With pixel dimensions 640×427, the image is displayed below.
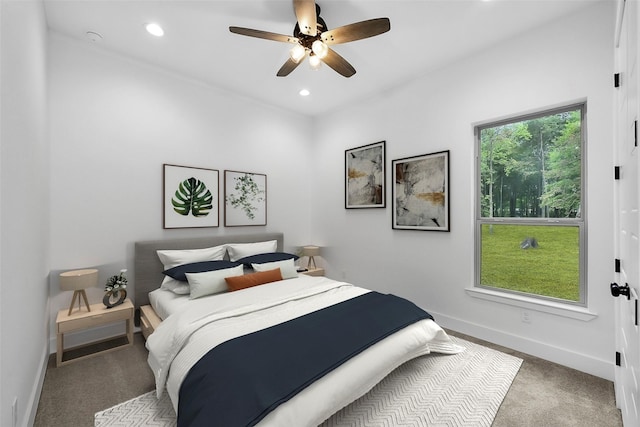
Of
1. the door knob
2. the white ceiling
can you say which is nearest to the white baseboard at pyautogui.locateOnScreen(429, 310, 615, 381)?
the door knob

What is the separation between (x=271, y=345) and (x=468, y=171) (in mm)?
2676

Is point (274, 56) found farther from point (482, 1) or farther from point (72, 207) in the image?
point (72, 207)

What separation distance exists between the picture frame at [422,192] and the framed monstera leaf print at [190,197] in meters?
2.39

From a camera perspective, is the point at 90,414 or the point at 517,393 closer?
the point at 90,414

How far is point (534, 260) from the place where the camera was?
2820 mm

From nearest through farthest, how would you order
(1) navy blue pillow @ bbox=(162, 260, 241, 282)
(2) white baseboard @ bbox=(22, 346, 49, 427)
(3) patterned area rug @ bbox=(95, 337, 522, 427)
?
(2) white baseboard @ bbox=(22, 346, 49, 427), (3) patterned area rug @ bbox=(95, 337, 522, 427), (1) navy blue pillow @ bbox=(162, 260, 241, 282)

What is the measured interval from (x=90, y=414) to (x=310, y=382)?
1574 mm

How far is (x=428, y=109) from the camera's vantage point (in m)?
3.44

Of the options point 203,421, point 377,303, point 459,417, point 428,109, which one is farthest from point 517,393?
point 428,109

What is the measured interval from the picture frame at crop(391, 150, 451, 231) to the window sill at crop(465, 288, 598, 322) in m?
0.77

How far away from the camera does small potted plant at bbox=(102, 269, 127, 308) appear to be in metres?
2.80

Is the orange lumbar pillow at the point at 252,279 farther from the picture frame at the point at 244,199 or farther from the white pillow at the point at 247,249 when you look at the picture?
the picture frame at the point at 244,199

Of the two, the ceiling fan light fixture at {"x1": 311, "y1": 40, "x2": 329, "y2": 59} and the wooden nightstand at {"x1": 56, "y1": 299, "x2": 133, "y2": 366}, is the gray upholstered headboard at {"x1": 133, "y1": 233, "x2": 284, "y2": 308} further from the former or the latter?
the ceiling fan light fixture at {"x1": 311, "y1": 40, "x2": 329, "y2": 59}

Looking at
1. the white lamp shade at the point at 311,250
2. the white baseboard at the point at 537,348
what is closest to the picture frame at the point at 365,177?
the white lamp shade at the point at 311,250
